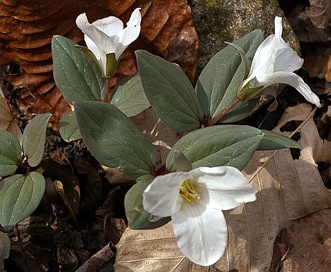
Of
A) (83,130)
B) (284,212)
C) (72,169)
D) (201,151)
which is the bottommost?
(284,212)

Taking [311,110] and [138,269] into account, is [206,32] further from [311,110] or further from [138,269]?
[138,269]

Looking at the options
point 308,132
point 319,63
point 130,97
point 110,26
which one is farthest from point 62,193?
point 319,63

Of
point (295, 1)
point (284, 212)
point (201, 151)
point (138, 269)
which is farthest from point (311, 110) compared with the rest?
point (138, 269)

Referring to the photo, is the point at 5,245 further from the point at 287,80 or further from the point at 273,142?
the point at 287,80

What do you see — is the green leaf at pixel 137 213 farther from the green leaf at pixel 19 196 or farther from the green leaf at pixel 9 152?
the green leaf at pixel 9 152

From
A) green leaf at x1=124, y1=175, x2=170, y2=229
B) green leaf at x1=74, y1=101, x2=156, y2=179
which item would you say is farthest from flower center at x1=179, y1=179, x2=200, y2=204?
green leaf at x1=74, y1=101, x2=156, y2=179

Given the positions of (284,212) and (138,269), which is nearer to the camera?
(138,269)

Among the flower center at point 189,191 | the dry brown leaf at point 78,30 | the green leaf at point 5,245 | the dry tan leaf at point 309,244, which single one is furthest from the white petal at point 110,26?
the dry tan leaf at point 309,244
